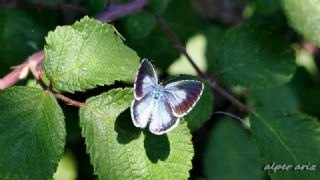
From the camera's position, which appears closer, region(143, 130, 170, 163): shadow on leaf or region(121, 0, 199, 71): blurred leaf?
region(143, 130, 170, 163): shadow on leaf

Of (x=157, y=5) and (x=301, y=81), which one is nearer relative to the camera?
(x=157, y=5)

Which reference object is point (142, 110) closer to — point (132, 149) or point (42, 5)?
Result: point (132, 149)

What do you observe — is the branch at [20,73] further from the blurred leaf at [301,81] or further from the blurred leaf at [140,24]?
the blurred leaf at [301,81]

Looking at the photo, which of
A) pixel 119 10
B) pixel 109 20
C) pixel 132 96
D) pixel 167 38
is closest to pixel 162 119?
pixel 132 96

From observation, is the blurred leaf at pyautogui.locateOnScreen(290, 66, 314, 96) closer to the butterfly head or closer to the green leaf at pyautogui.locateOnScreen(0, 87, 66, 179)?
the butterfly head

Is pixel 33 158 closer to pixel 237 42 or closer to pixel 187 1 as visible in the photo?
pixel 237 42

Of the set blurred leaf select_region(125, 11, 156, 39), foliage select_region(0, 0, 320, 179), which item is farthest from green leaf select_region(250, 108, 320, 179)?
blurred leaf select_region(125, 11, 156, 39)

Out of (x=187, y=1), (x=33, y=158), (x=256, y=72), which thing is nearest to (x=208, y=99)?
(x=256, y=72)
